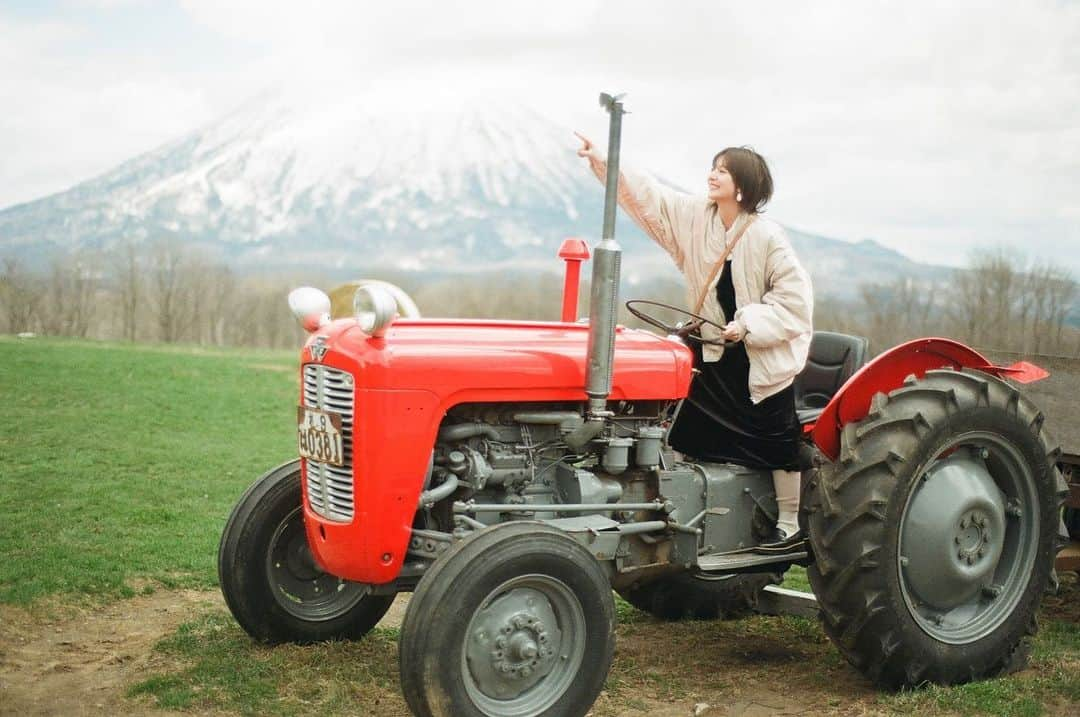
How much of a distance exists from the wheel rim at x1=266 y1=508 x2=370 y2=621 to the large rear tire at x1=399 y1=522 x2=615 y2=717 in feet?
3.76

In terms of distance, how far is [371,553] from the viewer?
12.5ft

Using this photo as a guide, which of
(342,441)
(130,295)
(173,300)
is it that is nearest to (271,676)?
(342,441)

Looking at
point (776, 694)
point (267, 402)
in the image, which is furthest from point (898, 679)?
point (267, 402)

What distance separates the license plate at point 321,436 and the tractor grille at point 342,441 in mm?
28

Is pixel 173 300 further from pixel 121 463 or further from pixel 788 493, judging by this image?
pixel 788 493

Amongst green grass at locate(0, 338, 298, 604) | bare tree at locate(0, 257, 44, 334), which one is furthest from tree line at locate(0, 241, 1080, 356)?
green grass at locate(0, 338, 298, 604)

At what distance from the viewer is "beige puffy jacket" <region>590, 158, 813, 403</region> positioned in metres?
4.39

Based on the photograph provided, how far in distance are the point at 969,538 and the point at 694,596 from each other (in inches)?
55.2

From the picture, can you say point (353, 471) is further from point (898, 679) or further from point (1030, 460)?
point (1030, 460)

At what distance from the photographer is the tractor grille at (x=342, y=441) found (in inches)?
151

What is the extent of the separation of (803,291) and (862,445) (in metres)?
0.65

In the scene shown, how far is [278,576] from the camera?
183 inches

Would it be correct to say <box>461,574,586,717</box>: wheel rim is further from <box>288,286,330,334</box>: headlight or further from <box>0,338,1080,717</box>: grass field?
<box>288,286,330,334</box>: headlight

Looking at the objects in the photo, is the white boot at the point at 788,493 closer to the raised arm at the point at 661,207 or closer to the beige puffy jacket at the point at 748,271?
the beige puffy jacket at the point at 748,271
